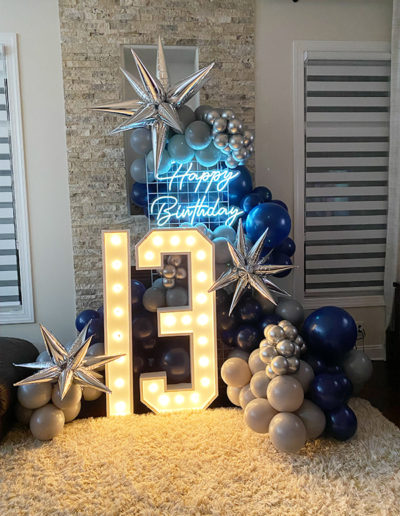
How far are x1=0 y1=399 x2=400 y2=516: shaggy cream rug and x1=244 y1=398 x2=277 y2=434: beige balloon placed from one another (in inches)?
3.8

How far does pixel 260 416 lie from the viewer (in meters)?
2.00

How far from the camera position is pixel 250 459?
1906 mm

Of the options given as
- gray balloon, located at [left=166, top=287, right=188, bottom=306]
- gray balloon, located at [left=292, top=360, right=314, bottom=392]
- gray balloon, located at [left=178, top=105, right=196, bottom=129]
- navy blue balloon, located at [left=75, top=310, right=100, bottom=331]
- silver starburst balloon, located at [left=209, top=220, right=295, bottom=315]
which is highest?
gray balloon, located at [left=178, top=105, right=196, bottom=129]

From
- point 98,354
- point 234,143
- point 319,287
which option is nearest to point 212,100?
point 234,143

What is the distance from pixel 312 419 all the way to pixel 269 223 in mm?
1157

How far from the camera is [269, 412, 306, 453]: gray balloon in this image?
187cm

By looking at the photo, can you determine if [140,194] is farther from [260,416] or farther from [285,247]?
[260,416]

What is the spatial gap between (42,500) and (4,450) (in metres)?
0.49

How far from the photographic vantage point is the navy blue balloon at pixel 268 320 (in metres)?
2.47

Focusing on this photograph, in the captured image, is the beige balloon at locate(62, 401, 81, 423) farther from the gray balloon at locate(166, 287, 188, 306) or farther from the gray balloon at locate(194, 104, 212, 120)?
the gray balloon at locate(194, 104, 212, 120)

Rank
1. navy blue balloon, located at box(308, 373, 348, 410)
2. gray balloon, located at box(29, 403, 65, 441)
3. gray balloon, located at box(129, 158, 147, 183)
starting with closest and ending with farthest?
navy blue balloon, located at box(308, 373, 348, 410), gray balloon, located at box(29, 403, 65, 441), gray balloon, located at box(129, 158, 147, 183)

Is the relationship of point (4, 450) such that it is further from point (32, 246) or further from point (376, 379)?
point (376, 379)

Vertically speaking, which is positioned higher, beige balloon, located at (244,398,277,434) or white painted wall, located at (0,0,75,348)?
white painted wall, located at (0,0,75,348)

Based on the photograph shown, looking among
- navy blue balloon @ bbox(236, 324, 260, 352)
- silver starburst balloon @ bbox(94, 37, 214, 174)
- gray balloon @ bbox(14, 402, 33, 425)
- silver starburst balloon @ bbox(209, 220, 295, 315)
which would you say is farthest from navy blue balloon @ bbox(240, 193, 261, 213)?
gray balloon @ bbox(14, 402, 33, 425)
